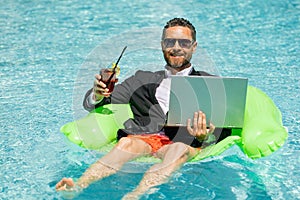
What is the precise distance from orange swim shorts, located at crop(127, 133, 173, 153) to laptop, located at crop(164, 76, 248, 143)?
14 centimetres

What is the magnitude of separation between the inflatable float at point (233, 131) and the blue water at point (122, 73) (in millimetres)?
147

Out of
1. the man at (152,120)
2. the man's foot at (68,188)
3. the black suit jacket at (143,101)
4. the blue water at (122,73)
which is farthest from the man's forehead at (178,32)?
the man's foot at (68,188)

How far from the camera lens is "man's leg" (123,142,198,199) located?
10.7ft

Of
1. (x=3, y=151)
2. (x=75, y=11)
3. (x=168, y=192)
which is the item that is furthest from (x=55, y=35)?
(x=168, y=192)

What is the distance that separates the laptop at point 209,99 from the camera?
3457mm

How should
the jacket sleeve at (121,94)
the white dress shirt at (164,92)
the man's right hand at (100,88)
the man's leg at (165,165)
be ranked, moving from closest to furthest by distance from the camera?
the man's leg at (165,165) → the man's right hand at (100,88) → the white dress shirt at (164,92) → the jacket sleeve at (121,94)

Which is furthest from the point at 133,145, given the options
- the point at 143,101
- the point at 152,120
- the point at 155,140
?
the point at 143,101

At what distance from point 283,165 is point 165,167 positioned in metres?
1.03

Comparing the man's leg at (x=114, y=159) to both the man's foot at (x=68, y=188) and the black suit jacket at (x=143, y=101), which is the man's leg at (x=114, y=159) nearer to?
the man's foot at (x=68, y=188)

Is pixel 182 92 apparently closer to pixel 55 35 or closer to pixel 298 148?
pixel 298 148

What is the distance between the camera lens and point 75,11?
7969 mm

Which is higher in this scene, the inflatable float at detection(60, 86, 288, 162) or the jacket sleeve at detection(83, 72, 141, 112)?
the jacket sleeve at detection(83, 72, 141, 112)

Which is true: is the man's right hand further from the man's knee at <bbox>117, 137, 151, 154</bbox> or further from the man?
the man's knee at <bbox>117, 137, 151, 154</bbox>

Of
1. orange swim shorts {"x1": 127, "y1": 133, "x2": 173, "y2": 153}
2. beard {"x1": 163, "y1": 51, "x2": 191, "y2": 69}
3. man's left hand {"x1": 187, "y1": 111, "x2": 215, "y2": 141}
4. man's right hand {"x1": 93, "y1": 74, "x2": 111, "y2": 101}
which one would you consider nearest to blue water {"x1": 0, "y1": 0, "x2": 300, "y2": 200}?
orange swim shorts {"x1": 127, "y1": 133, "x2": 173, "y2": 153}
